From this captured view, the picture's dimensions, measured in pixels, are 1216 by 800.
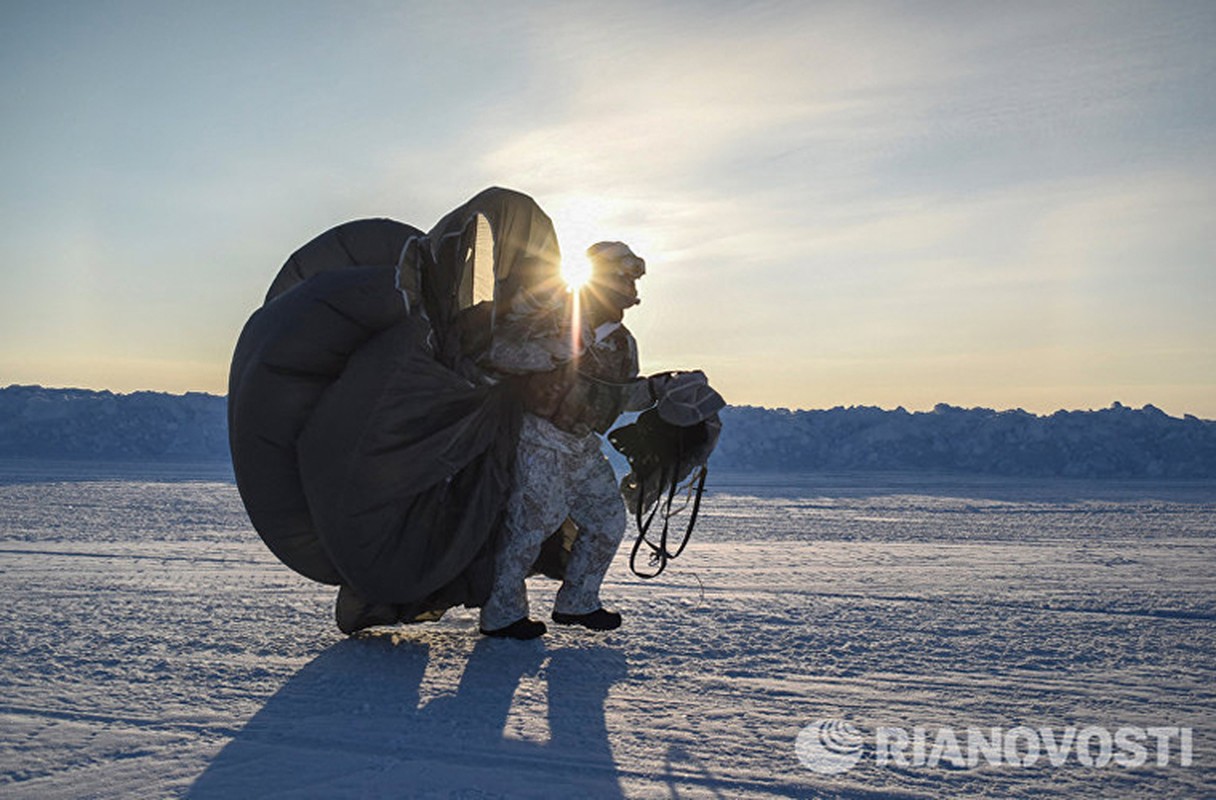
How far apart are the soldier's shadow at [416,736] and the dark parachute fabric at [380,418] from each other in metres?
0.46

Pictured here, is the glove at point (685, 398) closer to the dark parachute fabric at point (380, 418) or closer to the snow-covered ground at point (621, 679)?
the dark parachute fabric at point (380, 418)

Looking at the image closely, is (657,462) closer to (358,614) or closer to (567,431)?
(567,431)

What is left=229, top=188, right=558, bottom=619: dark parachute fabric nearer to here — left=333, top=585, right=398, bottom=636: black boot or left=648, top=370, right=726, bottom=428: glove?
left=333, top=585, right=398, bottom=636: black boot

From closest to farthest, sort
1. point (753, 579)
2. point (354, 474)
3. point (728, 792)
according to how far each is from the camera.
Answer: point (728, 792) < point (354, 474) < point (753, 579)

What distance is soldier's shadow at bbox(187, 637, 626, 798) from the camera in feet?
8.90

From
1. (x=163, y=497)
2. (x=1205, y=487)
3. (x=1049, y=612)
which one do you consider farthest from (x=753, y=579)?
(x=1205, y=487)

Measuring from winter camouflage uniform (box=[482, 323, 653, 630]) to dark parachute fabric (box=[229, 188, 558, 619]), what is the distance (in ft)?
0.54

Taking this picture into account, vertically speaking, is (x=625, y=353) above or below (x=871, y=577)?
above

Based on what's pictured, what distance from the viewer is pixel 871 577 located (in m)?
6.39

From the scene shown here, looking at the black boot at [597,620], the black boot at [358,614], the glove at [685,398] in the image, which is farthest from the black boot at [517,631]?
the glove at [685,398]

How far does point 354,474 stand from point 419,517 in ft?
1.19

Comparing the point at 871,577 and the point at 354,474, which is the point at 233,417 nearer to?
the point at 354,474

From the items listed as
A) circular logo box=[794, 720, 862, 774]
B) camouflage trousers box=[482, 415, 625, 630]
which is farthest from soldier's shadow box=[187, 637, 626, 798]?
circular logo box=[794, 720, 862, 774]

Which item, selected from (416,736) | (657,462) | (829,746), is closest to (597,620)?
(657,462)
